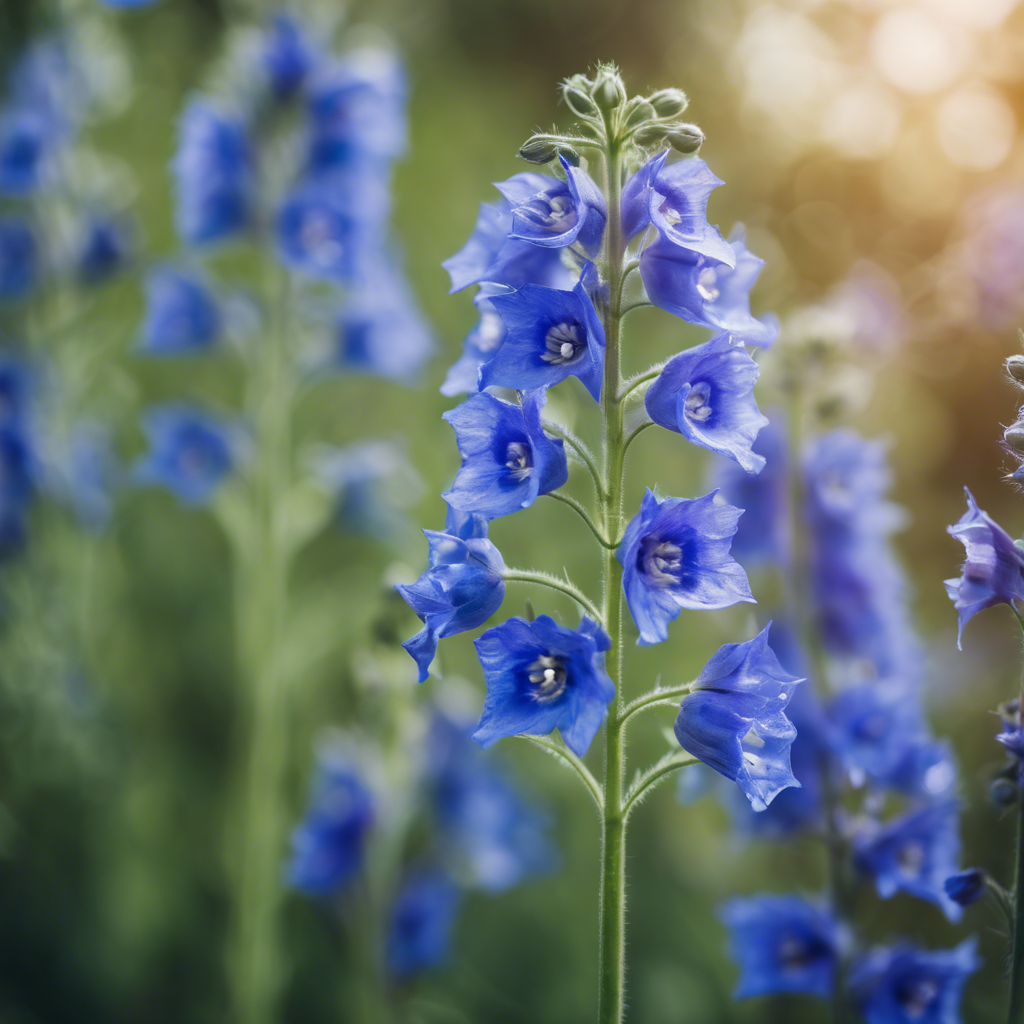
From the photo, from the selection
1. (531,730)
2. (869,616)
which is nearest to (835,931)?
(869,616)

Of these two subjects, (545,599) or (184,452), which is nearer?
(545,599)

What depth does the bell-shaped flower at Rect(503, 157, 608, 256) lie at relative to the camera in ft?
4.87

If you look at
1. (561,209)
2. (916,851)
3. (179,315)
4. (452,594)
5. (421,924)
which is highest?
(179,315)

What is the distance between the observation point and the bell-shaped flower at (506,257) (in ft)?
5.32

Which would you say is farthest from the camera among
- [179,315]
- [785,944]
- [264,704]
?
[179,315]

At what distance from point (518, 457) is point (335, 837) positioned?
2.22 meters

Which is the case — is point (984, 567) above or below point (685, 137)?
below

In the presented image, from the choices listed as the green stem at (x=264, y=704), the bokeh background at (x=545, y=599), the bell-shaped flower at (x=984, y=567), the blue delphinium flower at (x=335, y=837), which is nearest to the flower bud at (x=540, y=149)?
the bell-shaped flower at (x=984, y=567)

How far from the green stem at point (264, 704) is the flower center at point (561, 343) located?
2496mm

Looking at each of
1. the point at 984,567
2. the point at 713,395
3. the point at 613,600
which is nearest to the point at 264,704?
the point at 613,600

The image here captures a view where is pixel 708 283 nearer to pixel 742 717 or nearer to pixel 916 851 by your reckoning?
pixel 742 717

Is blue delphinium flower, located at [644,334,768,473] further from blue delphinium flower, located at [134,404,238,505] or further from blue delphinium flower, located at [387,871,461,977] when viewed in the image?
blue delphinium flower, located at [134,404,238,505]

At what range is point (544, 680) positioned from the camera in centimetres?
150

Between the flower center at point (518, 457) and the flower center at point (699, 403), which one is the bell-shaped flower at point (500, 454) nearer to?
the flower center at point (518, 457)
